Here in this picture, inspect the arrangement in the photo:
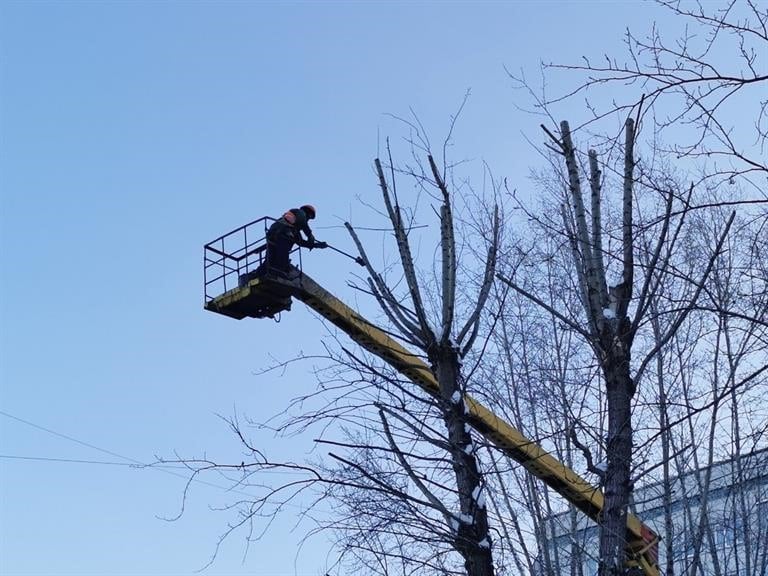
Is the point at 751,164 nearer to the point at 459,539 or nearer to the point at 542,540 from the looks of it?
the point at 459,539

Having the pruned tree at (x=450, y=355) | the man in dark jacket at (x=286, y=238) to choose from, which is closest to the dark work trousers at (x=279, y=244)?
the man in dark jacket at (x=286, y=238)

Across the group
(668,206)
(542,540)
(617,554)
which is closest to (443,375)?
(617,554)

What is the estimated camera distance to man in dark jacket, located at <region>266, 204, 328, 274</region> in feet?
45.8

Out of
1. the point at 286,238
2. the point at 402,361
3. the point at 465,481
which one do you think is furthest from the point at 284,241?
the point at 465,481

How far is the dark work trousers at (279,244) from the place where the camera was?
13.9 m

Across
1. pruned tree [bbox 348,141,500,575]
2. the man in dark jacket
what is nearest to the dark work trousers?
the man in dark jacket

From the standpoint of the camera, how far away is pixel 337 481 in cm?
828

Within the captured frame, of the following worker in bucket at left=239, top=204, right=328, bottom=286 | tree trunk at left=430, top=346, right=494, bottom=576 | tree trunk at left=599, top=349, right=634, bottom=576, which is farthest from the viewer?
worker in bucket at left=239, top=204, right=328, bottom=286

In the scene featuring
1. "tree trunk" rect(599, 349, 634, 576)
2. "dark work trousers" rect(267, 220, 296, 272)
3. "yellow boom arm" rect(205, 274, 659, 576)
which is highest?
"dark work trousers" rect(267, 220, 296, 272)

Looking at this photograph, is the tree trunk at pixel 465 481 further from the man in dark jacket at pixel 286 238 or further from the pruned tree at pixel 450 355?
the man in dark jacket at pixel 286 238

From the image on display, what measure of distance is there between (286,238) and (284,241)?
2.0 inches

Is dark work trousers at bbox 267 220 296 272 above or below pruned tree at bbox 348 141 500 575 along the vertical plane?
above

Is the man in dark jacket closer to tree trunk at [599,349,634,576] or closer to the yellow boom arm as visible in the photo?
the yellow boom arm

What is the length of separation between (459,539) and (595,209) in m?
2.93
